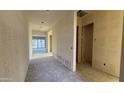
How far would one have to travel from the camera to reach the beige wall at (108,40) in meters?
3.23

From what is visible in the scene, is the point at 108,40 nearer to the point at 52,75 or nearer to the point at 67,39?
the point at 67,39

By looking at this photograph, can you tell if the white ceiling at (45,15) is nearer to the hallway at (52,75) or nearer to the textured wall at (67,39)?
the textured wall at (67,39)

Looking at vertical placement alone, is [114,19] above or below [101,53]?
above

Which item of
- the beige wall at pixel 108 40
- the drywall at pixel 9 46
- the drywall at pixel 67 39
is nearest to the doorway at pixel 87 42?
the beige wall at pixel 108 40

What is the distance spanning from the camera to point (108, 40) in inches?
142

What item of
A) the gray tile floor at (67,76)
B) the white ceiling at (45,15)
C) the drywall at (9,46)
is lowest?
the gray tile floor at (67,76)

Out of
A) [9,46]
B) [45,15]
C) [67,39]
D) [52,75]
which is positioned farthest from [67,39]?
[9,46]

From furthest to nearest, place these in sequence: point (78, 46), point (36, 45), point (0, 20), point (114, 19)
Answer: point (36, 45)
point (78, 46)
point (114, 19)
point (0, 20)
